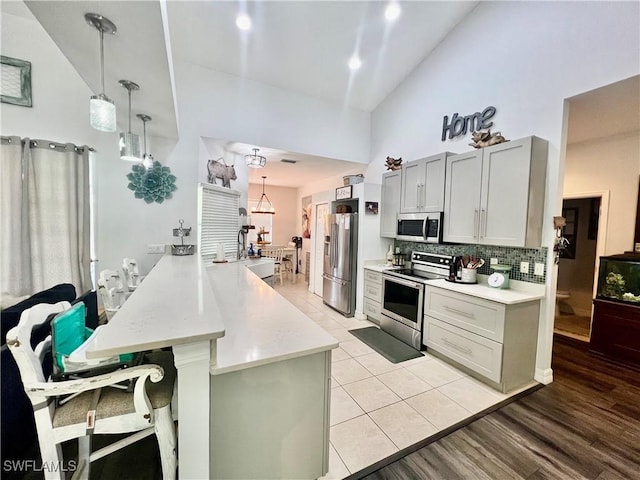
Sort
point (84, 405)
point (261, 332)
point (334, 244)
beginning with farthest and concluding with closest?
point (334, 244) < point (261, 332) < point (84, 405)

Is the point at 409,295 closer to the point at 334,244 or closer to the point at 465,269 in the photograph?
the point at 465,269

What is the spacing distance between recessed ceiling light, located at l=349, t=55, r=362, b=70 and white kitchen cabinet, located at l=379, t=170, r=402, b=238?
1635 mm

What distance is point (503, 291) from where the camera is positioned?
2.59 meters

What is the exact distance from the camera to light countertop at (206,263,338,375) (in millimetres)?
1105

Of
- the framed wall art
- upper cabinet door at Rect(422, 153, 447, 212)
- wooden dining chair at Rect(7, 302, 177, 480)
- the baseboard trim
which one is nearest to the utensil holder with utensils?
upper cabinet door at Rect(422, 153, 447, 212)

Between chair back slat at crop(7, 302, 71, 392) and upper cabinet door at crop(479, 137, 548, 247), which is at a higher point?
upper cabinet door at crop(479, 137, 548, 247)

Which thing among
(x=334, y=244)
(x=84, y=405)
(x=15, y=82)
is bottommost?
(x=84, y=405)

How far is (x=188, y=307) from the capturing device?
1.22m

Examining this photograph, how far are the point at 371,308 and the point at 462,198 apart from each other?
6.76ft

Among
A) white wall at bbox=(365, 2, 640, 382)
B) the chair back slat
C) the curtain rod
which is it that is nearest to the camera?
the chair back slat

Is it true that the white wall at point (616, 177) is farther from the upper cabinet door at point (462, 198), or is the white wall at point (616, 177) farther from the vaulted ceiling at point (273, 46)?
the upper cabinet door at point (462, 198)

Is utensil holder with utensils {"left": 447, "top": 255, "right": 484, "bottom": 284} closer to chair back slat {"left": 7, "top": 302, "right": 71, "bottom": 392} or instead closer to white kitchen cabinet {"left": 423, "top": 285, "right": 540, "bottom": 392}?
white kitchen cabinet {"left": 423, "top": 285, "right": 540, "bottom": 392}

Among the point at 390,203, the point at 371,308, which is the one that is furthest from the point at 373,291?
the point at 390,203

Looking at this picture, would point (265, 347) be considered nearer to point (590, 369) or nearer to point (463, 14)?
point (590, 369)
